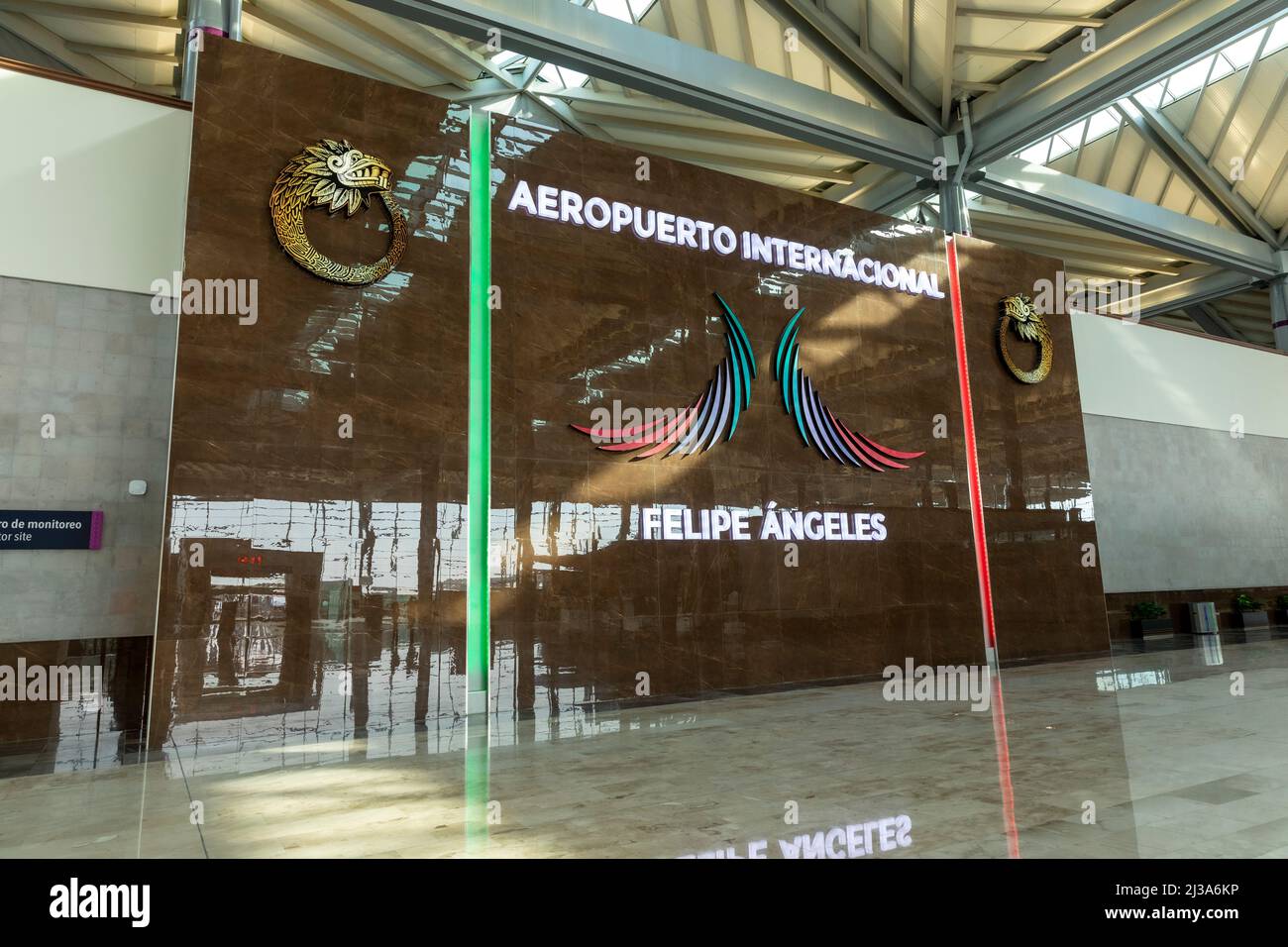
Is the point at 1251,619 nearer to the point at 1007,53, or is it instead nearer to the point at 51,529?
the point at 1007,53

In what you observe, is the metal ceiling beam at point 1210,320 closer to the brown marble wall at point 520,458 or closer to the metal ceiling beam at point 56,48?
the brown marble wall at point 520,458

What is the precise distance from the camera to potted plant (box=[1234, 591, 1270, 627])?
15977 millimetres

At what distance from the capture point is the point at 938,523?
11250 mm

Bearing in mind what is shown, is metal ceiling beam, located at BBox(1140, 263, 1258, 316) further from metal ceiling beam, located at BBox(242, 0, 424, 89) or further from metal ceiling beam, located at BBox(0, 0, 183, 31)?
metal ceiling beam, located at BBox(0, 0, 183, 31)

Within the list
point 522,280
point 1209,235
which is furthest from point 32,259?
point 1209,235

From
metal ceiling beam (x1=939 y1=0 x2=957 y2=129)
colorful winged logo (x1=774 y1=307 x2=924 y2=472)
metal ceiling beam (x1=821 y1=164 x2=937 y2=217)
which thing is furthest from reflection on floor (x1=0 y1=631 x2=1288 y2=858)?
metal ceiling beam (x1=821 y1=164 x2=937 y2=217)

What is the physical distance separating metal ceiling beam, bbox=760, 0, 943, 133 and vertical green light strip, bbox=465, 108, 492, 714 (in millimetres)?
6289

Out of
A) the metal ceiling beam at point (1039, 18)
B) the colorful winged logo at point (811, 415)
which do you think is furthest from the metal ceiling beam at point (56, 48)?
the metal ceiling beam at point (1039, 18)

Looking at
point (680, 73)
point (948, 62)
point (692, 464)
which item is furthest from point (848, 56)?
point (692, 464)

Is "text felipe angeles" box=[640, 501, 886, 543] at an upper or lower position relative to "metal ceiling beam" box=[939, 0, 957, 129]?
lower

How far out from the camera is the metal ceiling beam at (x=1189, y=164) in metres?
15.8

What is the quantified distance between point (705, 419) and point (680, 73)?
5.02 meters

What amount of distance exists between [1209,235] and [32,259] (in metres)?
20.1

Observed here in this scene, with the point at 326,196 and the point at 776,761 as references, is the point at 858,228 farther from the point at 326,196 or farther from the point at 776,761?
the point at 776,761
